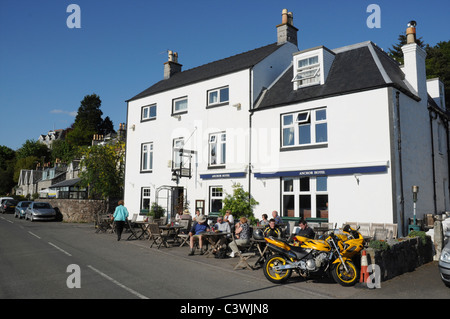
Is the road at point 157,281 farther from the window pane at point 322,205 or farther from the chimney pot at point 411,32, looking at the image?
the chimney pot at point 411,32

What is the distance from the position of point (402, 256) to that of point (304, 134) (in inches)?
279

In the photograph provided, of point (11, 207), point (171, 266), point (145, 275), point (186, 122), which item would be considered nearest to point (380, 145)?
point (171, 266)

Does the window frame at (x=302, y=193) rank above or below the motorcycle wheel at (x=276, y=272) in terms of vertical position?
above

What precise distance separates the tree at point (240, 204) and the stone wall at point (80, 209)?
49.9 ft

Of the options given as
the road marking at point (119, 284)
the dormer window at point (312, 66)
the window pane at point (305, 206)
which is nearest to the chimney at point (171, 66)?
the dormer window at point (312, 66)

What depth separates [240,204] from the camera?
16.4 m

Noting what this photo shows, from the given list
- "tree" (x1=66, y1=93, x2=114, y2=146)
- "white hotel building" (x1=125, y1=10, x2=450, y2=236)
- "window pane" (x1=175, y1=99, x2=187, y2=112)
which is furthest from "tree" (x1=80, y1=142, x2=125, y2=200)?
"tree" (x1=66, y1=93, x2=114, y2=146)

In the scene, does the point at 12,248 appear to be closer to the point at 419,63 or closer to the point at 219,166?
the point at 219,166

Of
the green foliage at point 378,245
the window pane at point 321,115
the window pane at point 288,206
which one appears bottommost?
the green foliage at point 378,245

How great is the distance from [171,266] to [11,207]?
1655 inches

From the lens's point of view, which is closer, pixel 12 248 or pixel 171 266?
pixel 171 266

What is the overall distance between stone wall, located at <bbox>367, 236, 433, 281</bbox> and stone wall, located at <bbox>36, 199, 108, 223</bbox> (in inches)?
927

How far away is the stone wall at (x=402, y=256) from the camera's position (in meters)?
8.52
